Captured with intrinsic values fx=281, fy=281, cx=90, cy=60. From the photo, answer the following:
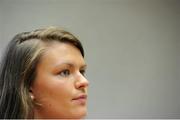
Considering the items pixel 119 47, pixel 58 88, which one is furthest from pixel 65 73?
pixel 119 47

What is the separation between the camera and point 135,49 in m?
2.04

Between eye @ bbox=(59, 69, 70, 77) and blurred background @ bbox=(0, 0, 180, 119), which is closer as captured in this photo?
eye @ bbox=(59, 69, 70, 77)

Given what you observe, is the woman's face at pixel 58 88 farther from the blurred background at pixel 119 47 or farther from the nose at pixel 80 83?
the blurred background at pixel 119 47

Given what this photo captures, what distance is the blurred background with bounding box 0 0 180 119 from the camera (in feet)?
6.58

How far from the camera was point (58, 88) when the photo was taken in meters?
0.98

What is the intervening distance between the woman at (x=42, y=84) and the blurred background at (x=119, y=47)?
1.02 m

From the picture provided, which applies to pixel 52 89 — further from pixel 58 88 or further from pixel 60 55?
pixel 60 55

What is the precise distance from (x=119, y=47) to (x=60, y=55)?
110cm

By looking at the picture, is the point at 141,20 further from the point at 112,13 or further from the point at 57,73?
the point at 57,73

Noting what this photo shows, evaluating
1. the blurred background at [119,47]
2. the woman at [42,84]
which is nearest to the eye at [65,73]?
the woman at [42,84]

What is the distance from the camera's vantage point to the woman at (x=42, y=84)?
97cm

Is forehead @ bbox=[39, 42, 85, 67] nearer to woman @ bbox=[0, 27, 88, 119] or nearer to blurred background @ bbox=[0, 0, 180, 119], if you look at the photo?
woman @ bbox=[0, 27, 88, 119]

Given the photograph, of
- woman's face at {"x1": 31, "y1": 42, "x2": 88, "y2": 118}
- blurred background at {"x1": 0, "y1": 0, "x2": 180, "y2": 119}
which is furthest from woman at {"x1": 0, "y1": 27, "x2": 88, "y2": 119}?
blurred background at {"x1": 0, "y1": 0, "x2": 180, "y2": 119}

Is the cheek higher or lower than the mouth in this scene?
higher
